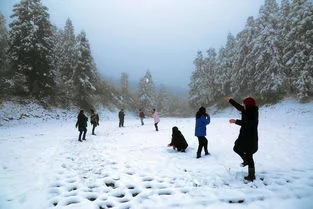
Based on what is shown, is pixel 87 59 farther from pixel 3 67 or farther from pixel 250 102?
pixel 250 102

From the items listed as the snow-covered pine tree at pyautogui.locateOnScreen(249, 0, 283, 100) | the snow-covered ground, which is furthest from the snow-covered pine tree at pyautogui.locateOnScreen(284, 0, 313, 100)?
the snow-covered ground

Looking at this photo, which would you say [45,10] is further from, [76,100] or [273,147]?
[273,147]

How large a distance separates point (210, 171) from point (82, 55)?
39796 millimetres

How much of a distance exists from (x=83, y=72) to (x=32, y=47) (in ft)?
35.2

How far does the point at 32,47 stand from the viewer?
109ft

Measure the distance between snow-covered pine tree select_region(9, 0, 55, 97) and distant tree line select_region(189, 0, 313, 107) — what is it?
1185 inches

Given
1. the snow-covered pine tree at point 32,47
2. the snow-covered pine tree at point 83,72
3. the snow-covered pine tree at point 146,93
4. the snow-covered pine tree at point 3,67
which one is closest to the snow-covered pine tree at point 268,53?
the snow-covered pine tree at point 83,72

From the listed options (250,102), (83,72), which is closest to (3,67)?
(83,72)

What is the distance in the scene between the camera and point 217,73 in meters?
58.3

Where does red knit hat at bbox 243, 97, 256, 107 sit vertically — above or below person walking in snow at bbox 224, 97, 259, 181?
above

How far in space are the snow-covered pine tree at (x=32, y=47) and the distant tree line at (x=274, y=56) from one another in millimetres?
30108

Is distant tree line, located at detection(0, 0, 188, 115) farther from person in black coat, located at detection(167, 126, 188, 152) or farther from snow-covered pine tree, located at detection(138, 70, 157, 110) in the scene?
snow-covered pine tree, located at detection(138, 70, 157, 110)

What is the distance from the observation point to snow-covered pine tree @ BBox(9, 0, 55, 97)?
3347cm

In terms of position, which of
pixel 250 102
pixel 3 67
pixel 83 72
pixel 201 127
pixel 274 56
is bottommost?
pixel 201 127
